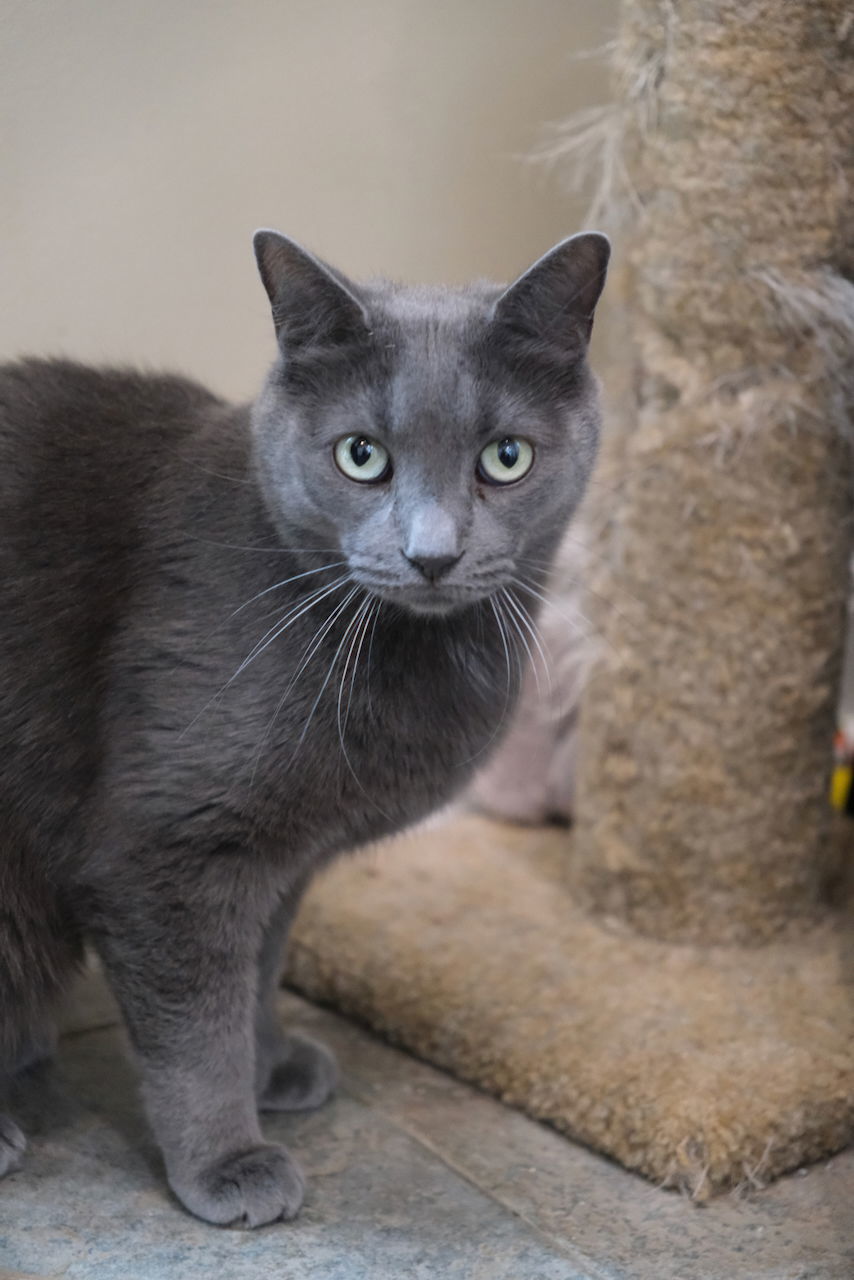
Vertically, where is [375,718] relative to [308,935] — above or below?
above

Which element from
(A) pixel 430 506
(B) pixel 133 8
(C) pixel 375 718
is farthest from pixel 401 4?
(C) pixel 375 718

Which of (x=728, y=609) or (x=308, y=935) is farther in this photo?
(x=308, y=935)

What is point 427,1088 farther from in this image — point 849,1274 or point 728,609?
point 728,609

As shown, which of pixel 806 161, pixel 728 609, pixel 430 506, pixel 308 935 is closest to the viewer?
pixel 430 506

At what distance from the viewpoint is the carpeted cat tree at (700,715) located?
4.37 feet

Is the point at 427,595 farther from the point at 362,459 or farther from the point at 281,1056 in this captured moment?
the point at 281,1056

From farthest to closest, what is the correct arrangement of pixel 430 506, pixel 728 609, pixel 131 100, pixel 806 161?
1. pixel 728 609
2. pixel 806 161
3. pixel 131 100
4. pixel 430 506

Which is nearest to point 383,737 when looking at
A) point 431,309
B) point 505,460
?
point 505,460

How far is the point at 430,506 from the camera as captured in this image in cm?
101

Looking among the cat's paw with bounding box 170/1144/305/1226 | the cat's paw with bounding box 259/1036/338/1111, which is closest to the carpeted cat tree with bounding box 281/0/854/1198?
the cat's paw with bounding box 259/1036/338/1111

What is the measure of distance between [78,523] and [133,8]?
1.59 ft

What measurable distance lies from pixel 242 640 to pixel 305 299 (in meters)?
0.29

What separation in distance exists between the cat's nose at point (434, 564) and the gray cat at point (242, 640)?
0.08ft

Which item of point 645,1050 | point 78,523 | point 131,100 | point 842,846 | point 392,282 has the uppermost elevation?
point 131,100
